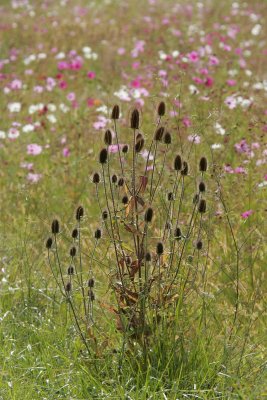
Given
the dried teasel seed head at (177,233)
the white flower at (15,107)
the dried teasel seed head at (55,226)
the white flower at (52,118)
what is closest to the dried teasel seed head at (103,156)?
the dried teasel seed head at (55,226)

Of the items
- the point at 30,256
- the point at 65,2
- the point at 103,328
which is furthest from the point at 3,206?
the point at 65,2

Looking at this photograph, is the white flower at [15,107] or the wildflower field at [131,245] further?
the white flower at [15,107]

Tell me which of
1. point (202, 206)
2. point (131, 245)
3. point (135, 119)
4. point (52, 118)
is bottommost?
point (52, 118)

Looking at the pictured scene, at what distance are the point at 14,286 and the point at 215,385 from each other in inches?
43.0

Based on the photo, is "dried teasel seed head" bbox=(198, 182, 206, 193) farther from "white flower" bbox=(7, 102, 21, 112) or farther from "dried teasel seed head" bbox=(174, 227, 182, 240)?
"white flower" bbox=(7, 102, 21, 112)

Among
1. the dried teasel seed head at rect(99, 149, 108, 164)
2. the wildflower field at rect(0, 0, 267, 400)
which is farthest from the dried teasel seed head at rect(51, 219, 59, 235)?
the dried teasel seed head at rect(99, 149, 108, 164)

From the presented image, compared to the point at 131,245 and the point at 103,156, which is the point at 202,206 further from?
the point at 131,245

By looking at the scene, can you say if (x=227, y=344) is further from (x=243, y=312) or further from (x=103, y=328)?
(x=103, y=328)

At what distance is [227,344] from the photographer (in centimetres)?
272

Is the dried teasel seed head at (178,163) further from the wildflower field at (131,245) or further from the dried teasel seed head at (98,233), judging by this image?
the dried teasel seed head at (98,233)

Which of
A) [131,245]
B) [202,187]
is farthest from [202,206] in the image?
[131,245]

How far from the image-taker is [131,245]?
368cm

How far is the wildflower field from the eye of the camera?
2672 millimetres

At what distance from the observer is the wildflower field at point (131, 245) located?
8.77ft
